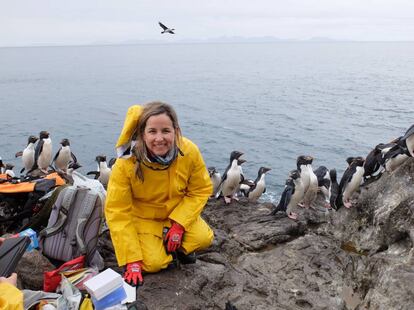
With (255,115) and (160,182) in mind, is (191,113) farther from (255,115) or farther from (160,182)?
(160,182)

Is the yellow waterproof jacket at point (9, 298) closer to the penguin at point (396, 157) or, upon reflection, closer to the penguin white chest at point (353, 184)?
the penguin white chest at point (353, 184)

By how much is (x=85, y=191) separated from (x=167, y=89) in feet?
145

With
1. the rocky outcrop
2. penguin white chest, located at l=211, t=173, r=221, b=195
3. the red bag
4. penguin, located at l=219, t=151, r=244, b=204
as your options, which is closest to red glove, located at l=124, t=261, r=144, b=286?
the rocky outcrop

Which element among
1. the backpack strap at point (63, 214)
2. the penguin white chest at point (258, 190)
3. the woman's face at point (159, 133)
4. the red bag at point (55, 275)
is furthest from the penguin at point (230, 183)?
the woman's face at point (159, 133)

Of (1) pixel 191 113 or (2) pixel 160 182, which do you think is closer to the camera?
(2) pixel 160 182

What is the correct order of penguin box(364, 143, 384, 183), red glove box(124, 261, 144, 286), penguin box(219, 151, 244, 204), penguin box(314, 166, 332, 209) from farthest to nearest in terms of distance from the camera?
penguin box(364, 143, 384, 183)
penguin box(314, 166, 332, 209)
penguin box(219, 151, 244, 204)
red glove box(124, 261, 144, 286)

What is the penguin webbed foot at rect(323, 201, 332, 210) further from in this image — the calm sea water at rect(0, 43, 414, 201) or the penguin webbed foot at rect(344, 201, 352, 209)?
the calm sea water at rect(0, 43, 414, 201)

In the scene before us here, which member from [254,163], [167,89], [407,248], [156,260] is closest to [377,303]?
[407,248]

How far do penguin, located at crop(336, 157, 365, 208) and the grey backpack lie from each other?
17.3 ft

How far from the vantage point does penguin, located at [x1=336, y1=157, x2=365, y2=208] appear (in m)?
8.48

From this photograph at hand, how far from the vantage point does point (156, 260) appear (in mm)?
4488

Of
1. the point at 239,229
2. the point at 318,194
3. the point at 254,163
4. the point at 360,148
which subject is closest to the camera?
the point at 239,229

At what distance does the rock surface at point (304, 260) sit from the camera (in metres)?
4.62

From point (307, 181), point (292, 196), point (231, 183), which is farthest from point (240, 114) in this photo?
point (292, 196)
